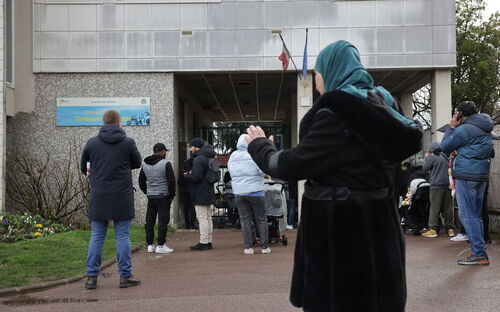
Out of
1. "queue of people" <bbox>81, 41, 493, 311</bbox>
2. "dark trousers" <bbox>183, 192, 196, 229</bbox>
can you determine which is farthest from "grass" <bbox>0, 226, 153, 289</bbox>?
"queue of people" <bbox>81, 41, 493, 311</bbox>

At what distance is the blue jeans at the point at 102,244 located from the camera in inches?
264

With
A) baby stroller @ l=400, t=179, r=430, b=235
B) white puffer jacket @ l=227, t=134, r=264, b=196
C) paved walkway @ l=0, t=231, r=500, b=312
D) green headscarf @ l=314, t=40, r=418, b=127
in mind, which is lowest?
paved walkway @ l=0, t=231, r=500, b=312

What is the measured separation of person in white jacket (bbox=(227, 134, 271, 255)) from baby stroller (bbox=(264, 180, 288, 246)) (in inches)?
45.9

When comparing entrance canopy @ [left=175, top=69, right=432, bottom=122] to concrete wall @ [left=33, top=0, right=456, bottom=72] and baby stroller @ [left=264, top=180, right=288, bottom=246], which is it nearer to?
concrete wall @ [left=33, top=0, right=456, bottom=72]

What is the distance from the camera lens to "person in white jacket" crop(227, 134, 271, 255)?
9492mm

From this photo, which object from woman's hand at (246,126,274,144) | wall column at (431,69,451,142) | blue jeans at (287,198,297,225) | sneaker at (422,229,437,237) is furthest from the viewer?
blue jeans at (287,198,297,225)

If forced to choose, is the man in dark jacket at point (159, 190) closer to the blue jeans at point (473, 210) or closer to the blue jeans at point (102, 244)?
the blue jeans at point (102, 244)

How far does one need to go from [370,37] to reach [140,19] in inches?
219

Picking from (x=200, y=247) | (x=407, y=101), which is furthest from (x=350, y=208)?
(x=407, y=101)

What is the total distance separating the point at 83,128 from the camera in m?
13.8

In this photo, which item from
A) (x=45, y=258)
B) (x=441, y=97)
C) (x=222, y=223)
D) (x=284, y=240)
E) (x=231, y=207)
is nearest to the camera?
(x=45, y=258)

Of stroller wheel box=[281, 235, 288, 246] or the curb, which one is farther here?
stroller wheel box=[281, 235, 288, 246]

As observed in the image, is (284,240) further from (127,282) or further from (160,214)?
(127,282)

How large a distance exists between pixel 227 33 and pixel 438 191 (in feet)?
Answer: 20.1
